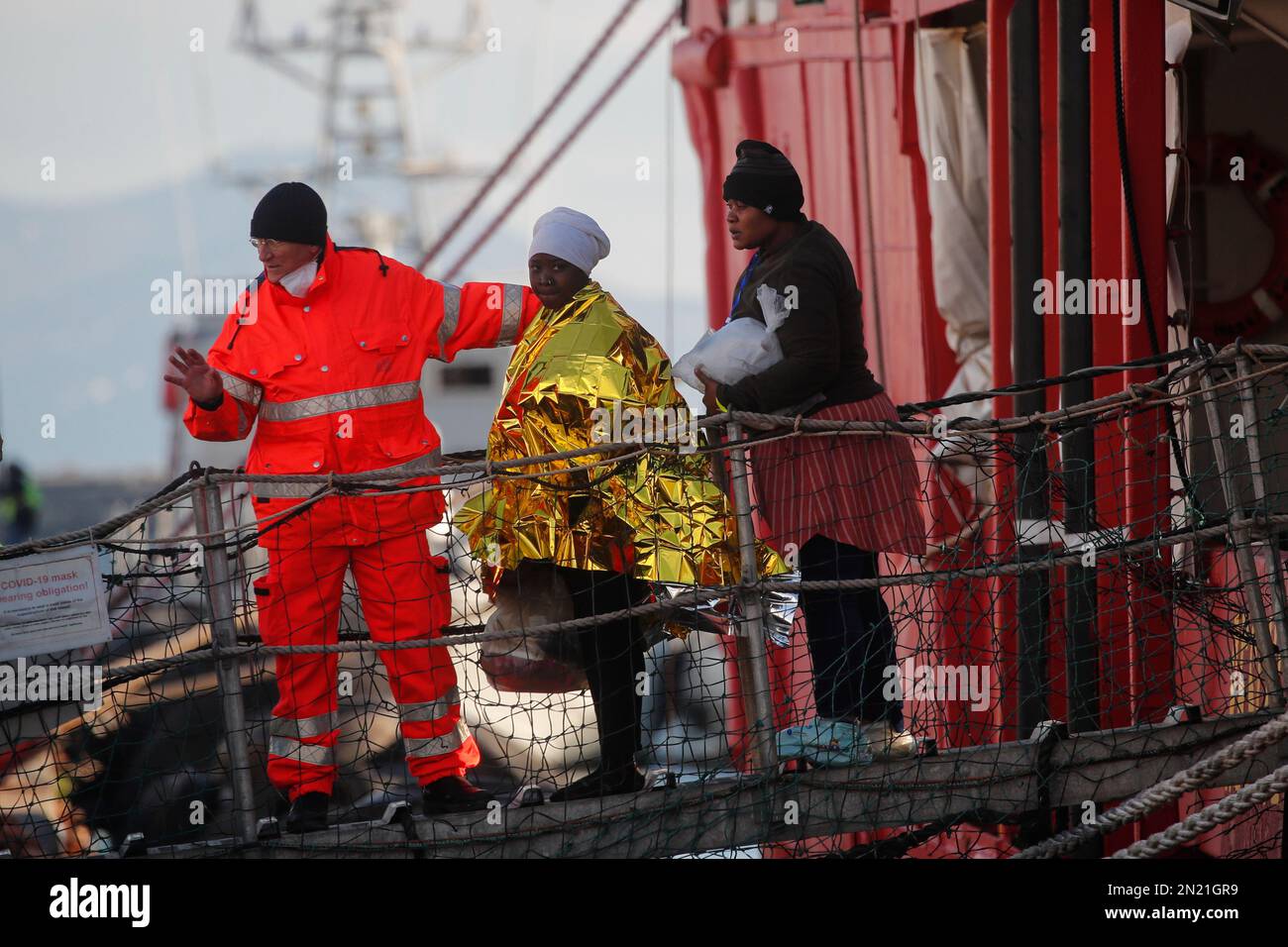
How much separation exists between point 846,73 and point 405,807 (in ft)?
16.6

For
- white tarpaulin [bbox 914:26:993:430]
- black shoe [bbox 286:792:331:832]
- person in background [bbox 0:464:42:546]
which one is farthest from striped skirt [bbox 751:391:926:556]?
person in background [bbox 0:464:42:546]

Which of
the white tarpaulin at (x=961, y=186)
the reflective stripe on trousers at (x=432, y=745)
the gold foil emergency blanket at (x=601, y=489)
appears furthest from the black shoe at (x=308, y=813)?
the white tarpaulin at (x=961, y=186)

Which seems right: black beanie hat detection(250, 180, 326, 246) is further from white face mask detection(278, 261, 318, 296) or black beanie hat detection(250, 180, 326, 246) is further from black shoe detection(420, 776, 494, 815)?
black shoe detection(420, 776, 494, 815)

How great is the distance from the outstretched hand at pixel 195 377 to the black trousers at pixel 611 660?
43.7 inches

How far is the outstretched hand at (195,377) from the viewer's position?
458cm

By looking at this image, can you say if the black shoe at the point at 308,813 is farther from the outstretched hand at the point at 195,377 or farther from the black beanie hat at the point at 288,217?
the black beanie hat at the point at 288,217

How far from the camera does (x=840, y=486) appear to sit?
4629 millimetres

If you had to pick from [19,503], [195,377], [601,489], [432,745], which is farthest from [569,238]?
[19,503]

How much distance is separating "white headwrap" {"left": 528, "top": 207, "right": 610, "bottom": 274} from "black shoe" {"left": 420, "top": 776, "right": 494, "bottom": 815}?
1.54 meters

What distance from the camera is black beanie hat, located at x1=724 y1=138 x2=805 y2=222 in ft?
15.0

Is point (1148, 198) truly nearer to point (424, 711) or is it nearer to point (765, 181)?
point (765, 181)
